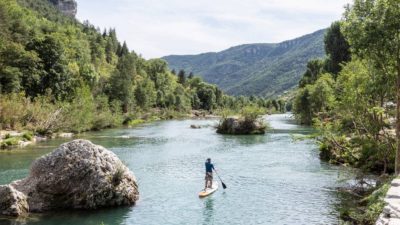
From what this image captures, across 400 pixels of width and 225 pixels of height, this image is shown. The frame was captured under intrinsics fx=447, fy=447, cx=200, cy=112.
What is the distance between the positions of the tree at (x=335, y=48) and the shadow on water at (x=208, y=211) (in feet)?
275

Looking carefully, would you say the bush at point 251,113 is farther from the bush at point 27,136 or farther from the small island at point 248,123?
the bush at point 27,136

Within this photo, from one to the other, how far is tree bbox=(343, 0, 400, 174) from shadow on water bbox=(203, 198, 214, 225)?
1076cm

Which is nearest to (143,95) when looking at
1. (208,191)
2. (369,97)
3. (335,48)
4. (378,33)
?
(335,48)

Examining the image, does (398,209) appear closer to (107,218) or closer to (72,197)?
(107,218)

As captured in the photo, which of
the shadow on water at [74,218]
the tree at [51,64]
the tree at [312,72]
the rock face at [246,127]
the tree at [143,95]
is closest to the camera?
the shadow on water at [74,218]

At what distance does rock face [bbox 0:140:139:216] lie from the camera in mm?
26172

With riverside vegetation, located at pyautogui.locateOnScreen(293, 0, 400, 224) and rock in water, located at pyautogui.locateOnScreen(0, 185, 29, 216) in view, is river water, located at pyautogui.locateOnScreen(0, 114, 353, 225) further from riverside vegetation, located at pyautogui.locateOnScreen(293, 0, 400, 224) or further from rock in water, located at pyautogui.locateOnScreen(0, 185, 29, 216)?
riverside vegetation, located at pyautogui.locateOnScreen(293, 0, 400, 224)

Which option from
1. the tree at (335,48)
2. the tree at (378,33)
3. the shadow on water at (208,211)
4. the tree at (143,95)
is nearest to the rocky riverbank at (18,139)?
the shadow on water at (208,211)

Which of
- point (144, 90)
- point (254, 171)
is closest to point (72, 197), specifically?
point (254, 171)

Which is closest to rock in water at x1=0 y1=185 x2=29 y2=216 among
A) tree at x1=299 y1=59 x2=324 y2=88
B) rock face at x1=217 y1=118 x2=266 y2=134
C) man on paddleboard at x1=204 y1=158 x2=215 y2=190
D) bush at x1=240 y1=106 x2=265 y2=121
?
man on paddleboard at x1=204 y1=158 x2=215 y2=190

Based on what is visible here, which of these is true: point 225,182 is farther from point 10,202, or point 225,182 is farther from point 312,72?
point 312,72

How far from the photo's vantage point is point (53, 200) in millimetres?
26203

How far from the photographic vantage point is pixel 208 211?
89.1 ft

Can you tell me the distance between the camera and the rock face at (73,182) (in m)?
26.2
